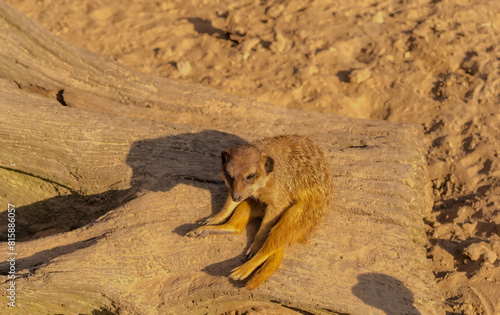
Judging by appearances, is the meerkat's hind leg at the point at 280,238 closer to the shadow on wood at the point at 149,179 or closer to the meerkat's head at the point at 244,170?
the meerkat's head at the point at 244,170

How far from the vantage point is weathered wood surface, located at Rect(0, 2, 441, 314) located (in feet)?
9.52

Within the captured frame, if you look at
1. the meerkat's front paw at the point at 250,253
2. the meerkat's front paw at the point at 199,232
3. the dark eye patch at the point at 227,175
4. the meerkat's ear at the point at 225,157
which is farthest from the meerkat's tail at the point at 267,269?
the meerkat's ear at the point at 225,157

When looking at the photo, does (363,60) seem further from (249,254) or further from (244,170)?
(249,254)

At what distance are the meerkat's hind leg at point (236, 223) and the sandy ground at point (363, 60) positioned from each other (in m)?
1.64

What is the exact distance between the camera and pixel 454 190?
4.31 metres

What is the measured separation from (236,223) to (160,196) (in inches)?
23.9

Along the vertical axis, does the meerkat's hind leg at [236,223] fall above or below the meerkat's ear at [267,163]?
below

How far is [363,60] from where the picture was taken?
18.2ft

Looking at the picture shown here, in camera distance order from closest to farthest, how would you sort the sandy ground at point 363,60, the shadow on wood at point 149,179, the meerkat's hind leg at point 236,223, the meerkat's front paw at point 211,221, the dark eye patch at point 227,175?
the dark eye patch at point 227,175 < the meerkat's hind leg at point 236,223 < the meerkat's front paw at point 211,221 < the shadow on wood at point 149,179 < the sandy ground at point 363,60

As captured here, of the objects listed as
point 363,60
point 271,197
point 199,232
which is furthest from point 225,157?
point 363,60

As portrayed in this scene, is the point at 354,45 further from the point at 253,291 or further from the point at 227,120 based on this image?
the point at 253,291

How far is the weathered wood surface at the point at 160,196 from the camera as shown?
9.52 feet

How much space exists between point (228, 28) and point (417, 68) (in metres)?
2.42

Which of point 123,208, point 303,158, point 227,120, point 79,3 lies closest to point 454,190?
point 303,158
